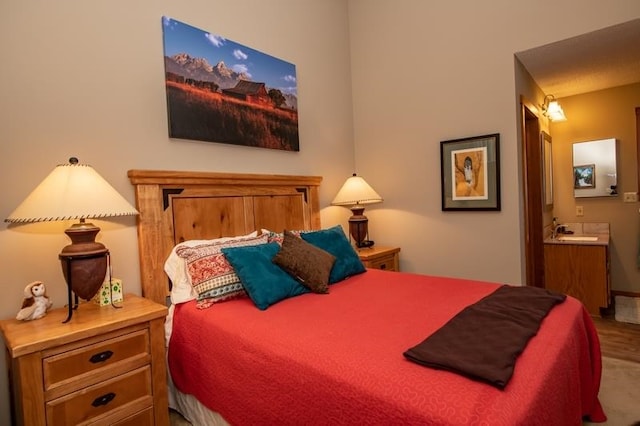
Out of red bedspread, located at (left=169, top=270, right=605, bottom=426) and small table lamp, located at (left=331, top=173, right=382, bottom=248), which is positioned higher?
small table lamp, located at (left=331, top=173, right=382, bottom=248)

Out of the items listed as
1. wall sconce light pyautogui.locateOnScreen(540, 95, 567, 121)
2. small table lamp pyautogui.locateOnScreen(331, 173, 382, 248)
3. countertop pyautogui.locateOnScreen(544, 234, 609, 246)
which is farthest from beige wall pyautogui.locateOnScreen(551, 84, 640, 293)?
A: small table lamp pyautogui.locateOnScreen(331, 173, 382, 248)

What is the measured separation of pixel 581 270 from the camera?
3.51 metres

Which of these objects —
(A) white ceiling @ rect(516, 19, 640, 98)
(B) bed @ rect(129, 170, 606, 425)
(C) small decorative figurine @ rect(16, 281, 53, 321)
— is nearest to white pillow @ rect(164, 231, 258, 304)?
(B) bed @ rect(129, 170, 606, 425)

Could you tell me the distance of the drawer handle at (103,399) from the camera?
154 cm

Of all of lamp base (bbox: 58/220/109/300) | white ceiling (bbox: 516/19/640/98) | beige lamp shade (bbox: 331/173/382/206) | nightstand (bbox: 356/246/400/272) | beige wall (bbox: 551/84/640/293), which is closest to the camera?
lamp base (bbox: 58/220/109/300)

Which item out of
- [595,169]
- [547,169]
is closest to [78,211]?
[547,169]

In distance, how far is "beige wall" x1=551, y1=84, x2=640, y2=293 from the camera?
3910mm

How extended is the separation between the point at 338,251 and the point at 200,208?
101 cm

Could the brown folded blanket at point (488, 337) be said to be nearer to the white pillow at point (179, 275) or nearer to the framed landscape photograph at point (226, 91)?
the white pillow at point (179, 275)

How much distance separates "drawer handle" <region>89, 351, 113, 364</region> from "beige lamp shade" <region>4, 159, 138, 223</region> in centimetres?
61

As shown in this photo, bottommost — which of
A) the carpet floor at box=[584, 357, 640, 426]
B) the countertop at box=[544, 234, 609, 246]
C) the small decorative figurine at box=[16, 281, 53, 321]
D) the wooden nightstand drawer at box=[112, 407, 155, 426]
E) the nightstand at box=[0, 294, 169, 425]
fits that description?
the carpet floor at box=[584, 357, 640, 426]

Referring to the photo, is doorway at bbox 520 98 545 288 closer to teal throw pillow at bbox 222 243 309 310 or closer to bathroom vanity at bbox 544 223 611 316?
bathroom vanity at bbox 544 223 611 316

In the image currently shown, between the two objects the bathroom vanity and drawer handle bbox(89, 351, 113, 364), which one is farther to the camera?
the bathroom vanity

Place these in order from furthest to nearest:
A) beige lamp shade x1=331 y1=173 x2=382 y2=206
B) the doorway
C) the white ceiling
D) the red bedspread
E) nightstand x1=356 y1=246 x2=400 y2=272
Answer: the doorway → beige lamp shade x1=331 y1=173 x2=382 y2=206 → nightstand x1=356 y1=246 x2=400 y2=272 → the white ceiling → the red bedspread
